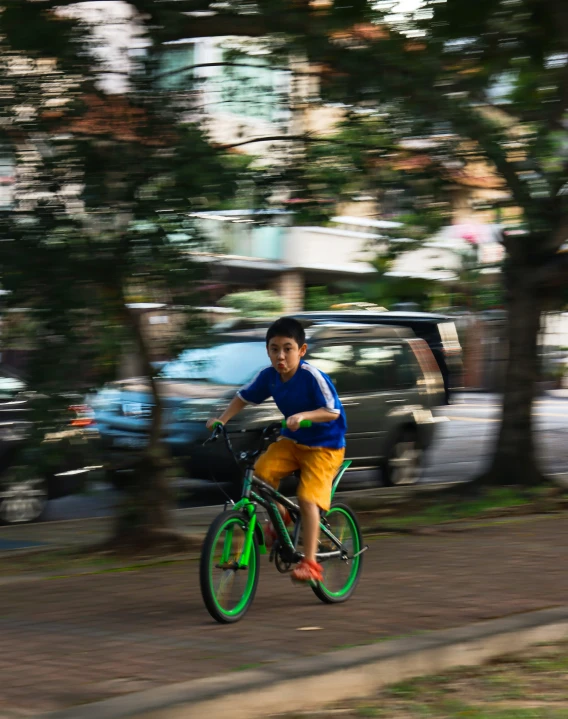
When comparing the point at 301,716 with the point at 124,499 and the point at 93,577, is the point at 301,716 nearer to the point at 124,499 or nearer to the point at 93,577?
the point at 93,577

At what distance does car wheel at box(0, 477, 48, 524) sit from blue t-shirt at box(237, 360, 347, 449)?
15.3 ft

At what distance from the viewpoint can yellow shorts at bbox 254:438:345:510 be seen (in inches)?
280

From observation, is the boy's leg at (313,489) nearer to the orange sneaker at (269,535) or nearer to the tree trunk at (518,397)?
the orange sneaker at (269,535)

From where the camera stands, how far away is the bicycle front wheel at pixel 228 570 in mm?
6586

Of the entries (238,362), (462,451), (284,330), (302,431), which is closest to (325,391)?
(302,431)

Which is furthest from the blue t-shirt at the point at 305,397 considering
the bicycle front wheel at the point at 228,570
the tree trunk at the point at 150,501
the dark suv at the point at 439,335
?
the dark suv at the point at 439,335

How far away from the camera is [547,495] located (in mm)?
12609

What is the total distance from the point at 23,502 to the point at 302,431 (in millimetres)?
5194

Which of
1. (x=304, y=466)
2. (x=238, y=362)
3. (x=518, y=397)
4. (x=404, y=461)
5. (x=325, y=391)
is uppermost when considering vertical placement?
(x=325, y=391)

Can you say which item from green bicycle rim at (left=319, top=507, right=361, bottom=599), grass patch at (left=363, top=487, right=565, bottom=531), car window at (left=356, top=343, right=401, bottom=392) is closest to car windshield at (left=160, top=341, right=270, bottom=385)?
car window at (left=356, top=343, right=401, bottom=392)

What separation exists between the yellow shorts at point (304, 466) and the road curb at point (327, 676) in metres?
1.12

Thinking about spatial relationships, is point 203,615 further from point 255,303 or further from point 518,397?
point 518,397

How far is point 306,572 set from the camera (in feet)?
22.8

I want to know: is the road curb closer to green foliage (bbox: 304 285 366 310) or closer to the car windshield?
green foliage (bbox: 304 285 366 310)
